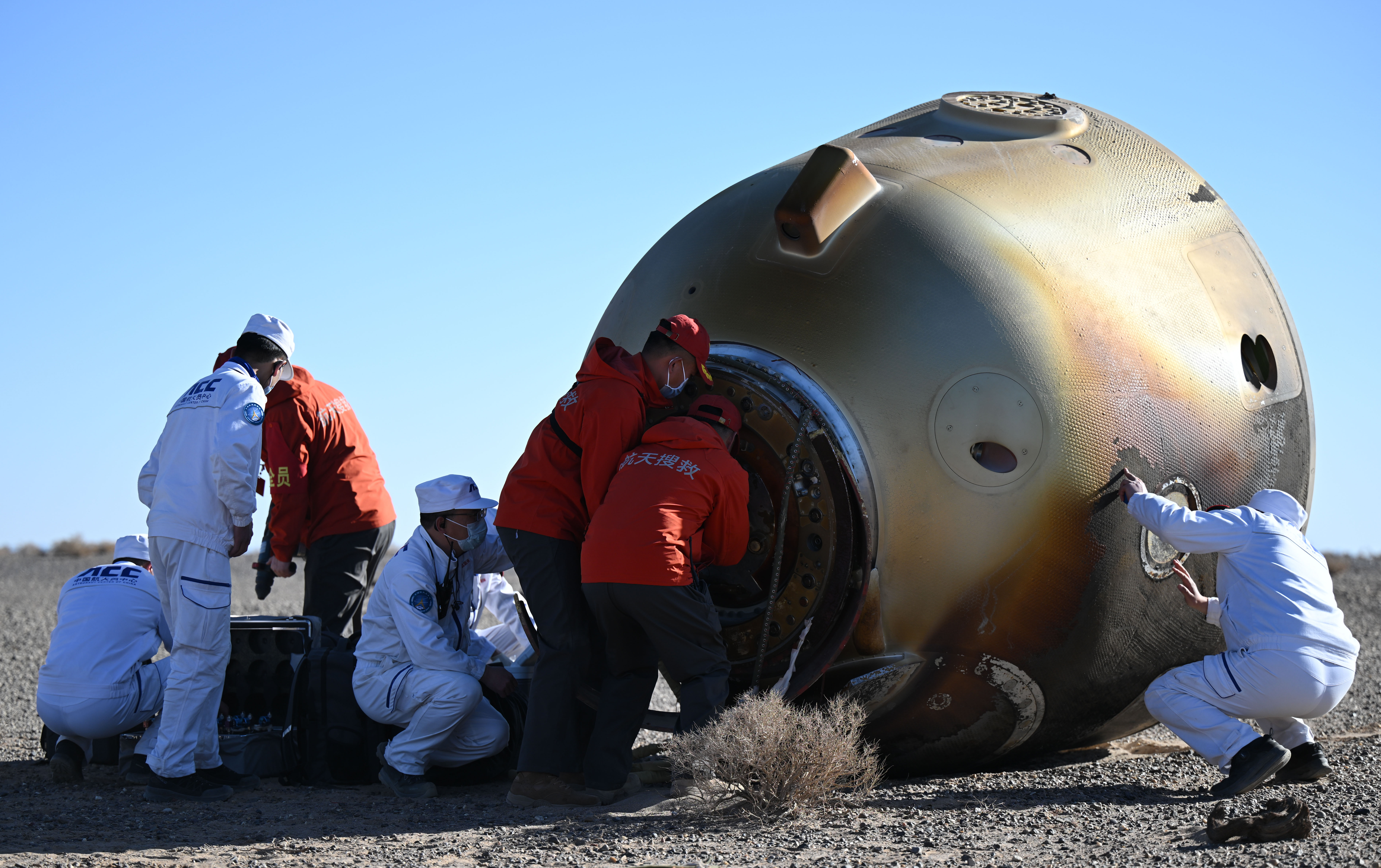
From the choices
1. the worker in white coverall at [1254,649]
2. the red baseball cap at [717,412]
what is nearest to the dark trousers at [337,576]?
the red baseball cap at [717,412]

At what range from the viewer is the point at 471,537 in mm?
6410

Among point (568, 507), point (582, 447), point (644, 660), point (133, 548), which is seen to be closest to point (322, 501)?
point (133, 548)

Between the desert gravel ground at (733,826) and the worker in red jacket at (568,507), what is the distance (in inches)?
10.2

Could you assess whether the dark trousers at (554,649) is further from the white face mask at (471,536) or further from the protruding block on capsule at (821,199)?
the protruding block on capsule at (821,199)

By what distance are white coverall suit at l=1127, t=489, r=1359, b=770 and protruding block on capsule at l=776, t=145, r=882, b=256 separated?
5.55 ft

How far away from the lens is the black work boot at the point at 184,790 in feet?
19.5

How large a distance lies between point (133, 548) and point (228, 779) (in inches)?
61.4

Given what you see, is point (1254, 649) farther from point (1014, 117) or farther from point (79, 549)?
point (79, 549)

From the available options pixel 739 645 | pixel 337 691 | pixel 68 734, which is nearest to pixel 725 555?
pixel 739 645

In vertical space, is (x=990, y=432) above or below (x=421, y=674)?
above

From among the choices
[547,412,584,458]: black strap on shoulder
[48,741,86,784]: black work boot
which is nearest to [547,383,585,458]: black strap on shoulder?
[547,412,584,458]: black strap on shoulder

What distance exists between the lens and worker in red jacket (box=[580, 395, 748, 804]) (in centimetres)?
530

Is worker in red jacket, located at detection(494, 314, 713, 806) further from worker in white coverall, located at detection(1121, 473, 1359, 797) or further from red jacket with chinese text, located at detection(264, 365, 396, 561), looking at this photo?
red jacket with chinese text, located at detection(264, 365, 396, 561)

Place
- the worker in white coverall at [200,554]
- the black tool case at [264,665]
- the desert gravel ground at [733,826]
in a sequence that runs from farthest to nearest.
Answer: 1. the black tool case at [264,665]
2. the worker in white coverall at [200,554]
3. the desert gravel ground at [733,826]
